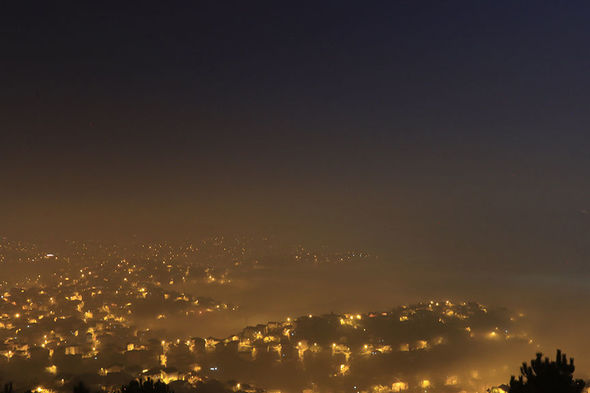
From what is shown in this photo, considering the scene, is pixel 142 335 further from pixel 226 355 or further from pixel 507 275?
pixel 507 275

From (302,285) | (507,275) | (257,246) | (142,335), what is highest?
(257,246)

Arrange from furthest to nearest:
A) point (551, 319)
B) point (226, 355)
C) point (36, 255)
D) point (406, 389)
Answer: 1. point (36, 255)
2. point (551, 319)
3. point (226, 355)
4. point (406, 389)

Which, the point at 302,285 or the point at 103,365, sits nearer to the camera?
the point at 103,365

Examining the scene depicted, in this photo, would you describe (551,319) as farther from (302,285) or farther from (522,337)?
(302,285)

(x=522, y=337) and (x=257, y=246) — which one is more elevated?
(x=257, y=246)

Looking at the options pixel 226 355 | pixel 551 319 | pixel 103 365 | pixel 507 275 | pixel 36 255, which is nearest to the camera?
pixel 103 365

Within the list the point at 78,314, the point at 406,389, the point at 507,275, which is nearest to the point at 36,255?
the point at 78,314
